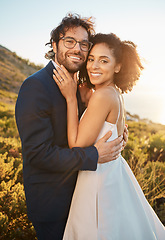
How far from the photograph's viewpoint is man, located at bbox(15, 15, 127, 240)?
1.64 meters

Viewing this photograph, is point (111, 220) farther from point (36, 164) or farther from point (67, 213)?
point (36, 164)

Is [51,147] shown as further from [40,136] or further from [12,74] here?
[12,74]

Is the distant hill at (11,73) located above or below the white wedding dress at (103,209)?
above

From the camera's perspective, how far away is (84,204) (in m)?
1.96

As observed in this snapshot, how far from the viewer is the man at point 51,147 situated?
1645 millimetres

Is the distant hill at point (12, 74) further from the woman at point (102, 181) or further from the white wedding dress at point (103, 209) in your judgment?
the white wedding dress at point (103, 209)

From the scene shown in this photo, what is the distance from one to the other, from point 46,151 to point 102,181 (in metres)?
0.70

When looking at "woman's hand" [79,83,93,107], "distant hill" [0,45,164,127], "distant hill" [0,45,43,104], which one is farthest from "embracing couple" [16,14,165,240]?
"distant hill" [0,45,43,104]

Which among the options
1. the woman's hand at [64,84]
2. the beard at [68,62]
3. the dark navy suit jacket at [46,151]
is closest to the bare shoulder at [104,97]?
the woman's hand at [64,84]

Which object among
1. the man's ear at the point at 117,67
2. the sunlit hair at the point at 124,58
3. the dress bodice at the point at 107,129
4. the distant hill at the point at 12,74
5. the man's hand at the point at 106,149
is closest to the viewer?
the man's hand at the point at 106,149

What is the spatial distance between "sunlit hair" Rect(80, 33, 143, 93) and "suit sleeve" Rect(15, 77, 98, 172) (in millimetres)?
1032

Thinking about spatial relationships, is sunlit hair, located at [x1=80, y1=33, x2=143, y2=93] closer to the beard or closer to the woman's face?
the woman's face

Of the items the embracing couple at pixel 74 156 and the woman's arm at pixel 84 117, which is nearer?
the embracing couple at pixel 74 156

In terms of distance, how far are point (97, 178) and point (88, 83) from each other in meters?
1.40
